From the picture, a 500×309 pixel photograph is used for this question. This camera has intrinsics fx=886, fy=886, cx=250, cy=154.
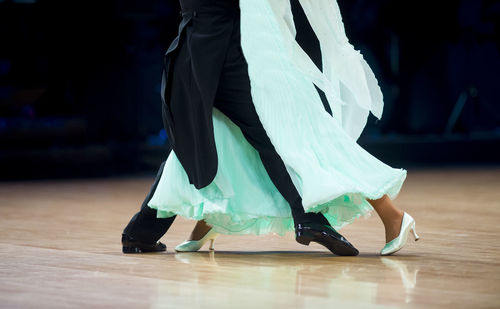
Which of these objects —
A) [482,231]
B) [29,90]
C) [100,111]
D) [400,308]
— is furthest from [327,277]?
[29,90]

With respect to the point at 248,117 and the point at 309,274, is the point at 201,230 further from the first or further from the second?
the point at 309,274

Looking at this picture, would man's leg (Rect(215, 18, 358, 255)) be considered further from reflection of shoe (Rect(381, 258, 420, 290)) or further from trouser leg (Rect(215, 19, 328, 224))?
reflection of shoe (Rect(381, 258, 420, 290))

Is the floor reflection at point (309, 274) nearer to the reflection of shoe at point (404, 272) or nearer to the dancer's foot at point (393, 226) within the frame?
the reflection of shoe at point (404, 272)

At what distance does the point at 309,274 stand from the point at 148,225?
0.75 m

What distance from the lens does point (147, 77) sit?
8.20 meters

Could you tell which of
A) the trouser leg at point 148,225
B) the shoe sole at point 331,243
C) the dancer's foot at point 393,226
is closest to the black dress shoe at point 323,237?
the shoe sole at point 331,243

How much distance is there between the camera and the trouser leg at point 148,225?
295cm

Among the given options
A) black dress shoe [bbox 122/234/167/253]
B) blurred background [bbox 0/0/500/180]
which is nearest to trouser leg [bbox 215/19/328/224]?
black dress shoe [bbox 122/234/167/253]

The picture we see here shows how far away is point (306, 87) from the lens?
2809 mm

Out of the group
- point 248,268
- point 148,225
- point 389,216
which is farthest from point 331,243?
point 148,225

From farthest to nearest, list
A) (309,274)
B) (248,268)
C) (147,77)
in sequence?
(147,77), (248,268), (309,274)

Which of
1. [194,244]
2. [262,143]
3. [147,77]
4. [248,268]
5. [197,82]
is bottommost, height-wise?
[147,77]

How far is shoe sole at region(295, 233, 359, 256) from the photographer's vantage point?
2697 mm

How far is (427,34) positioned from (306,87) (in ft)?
18.4
